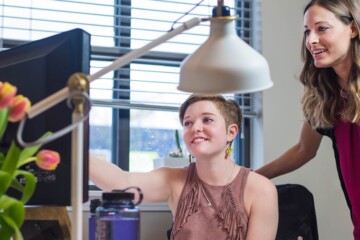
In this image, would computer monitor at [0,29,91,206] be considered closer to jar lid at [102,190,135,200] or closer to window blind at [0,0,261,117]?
jar lid at [102,190,135,200]

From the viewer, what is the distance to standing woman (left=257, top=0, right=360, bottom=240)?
71.0 inches

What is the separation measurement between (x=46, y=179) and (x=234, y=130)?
815 millimetres

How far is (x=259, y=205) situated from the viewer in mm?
1746

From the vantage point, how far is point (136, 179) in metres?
1.80

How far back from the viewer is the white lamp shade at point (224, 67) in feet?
3.08

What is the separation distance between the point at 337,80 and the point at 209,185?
588 millimetres

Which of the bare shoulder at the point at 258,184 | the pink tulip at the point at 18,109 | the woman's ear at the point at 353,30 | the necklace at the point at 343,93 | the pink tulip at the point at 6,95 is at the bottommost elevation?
the bare shoulder at the point at 258,184

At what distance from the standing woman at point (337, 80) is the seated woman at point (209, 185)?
304mm

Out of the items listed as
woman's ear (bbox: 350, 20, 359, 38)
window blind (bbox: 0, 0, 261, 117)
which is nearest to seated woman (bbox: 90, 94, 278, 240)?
woman's ear (bbox: 350, 20, 359, 38)

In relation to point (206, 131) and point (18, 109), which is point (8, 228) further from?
point (206, 131)

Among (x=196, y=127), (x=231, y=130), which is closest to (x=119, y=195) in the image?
(x=196, y=127)

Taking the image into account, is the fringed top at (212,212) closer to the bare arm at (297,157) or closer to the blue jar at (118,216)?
the bare arm at (297,157)

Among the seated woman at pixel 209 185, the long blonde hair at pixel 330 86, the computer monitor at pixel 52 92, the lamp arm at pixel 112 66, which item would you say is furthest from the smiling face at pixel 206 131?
the lamp arm at pixel 112 66

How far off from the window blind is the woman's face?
0.78 m
